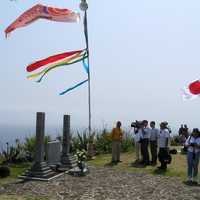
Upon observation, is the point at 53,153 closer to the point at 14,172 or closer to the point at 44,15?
the point at 14,172

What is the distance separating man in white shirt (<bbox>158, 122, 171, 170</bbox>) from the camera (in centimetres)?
1923

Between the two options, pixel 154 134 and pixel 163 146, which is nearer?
pixel 163 146

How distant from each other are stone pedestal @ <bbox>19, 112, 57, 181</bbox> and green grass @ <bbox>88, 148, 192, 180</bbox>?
3.33 m

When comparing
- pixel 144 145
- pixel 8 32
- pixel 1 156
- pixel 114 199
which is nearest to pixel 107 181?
pixel 114 199

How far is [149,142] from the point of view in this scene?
21000mm

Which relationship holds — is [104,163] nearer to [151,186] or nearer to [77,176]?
[77,176]

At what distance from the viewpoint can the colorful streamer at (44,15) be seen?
2335 cm

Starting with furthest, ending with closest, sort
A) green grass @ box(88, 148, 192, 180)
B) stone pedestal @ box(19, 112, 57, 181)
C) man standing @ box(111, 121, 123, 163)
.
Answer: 1. man standing @ box(111, 121, 123, 163)
2. green grass @ box(88, 148, 192, 180)
3. stone pedestal @ box(19, 112, 57, 181)

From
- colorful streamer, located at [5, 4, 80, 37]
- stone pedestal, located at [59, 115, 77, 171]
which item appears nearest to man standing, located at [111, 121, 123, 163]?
stone pedestal, located at [59, 115, 77, 171]

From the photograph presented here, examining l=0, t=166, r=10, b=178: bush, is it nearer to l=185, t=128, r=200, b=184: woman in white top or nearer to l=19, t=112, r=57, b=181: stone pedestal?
l=19, t=112, r=57, b=181: stone pedestal

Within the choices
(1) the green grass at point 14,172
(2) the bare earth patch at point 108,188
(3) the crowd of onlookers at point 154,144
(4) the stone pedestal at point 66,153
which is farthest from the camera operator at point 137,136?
(1) the green grass at point 14,172

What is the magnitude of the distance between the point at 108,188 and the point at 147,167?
16.1ft

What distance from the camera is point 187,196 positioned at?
Result: 14453 millimetres

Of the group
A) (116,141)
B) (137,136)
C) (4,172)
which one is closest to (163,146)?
(137,136)
